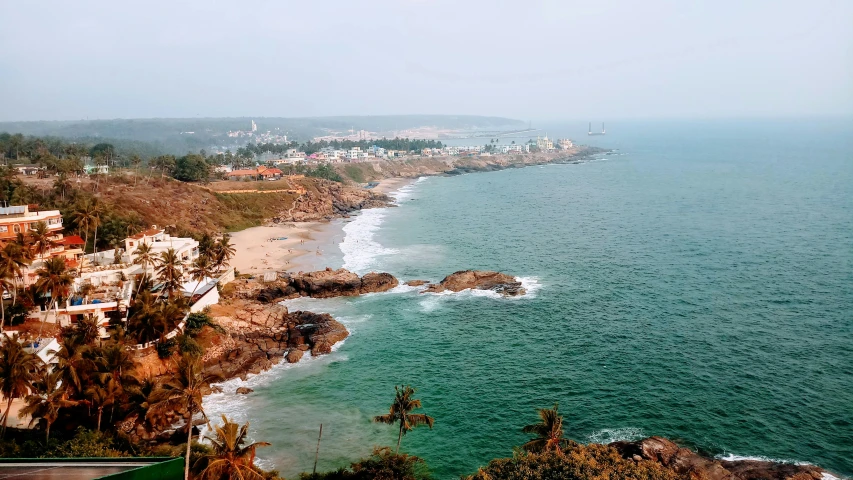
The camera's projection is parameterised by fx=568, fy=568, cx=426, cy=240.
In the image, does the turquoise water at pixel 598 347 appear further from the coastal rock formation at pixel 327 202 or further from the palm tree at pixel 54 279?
the coastal rock formation at pixel 327 202

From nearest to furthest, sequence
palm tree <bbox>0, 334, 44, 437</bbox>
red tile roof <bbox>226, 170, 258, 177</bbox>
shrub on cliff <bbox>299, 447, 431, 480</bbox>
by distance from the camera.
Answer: shrub on cliff <bbox>299, 447, 431, 480</bbox> < palm tree <bbox>0, 334, 44, 437</bbox> < red tile roof <bbox>226, 170, 258, 177</bbox>

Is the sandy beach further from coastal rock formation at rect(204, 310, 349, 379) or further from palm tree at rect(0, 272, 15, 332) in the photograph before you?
palm tree at rect(0, 272, 15, 332)

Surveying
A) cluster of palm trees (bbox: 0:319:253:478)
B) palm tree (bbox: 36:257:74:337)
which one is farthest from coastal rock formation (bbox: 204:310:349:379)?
palm tree (bbox: 36:257:74:337)

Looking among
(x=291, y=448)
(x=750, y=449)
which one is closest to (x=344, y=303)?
(x=291, y=448)

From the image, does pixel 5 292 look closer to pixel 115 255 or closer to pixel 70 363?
pixel 115 255

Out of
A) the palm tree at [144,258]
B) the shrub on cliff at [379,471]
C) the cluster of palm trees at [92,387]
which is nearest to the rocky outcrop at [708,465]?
the shrub on cliff at [379,471]

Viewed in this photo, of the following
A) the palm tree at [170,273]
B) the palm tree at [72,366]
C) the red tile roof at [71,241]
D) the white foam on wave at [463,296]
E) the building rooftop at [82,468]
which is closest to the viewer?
the building rooftop at [82,468]

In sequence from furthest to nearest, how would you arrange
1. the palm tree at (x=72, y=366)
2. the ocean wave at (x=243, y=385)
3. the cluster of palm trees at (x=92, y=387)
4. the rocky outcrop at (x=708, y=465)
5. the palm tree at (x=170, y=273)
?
the palm tree at (x=170, y=273) < the ocean wave at (x=243, y=385) < the palm tree at (x=72, y=366) < the rocky outcrop at (x=708, y=465) < the cluster of palm trees at (x=92, y=387)

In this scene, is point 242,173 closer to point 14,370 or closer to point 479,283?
point 479,283
